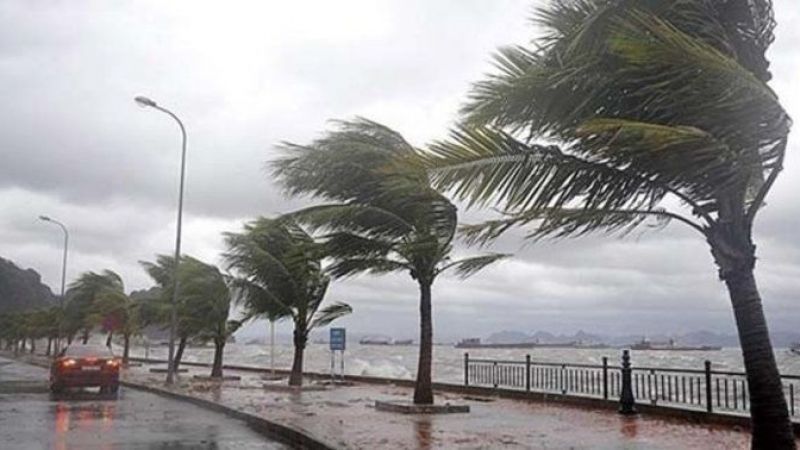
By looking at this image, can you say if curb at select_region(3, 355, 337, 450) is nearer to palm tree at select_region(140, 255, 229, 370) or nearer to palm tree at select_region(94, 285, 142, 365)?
palm tree at select_region(140, 255, 229, 370)

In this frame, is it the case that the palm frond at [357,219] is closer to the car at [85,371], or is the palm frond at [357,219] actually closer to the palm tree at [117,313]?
the car at [85,371]

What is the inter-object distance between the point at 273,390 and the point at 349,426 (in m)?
11.5

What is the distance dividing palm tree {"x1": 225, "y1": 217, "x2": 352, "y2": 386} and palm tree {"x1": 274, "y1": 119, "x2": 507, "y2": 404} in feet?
24.2

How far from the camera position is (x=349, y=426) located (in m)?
15.0

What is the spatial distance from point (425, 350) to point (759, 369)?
10794 mm

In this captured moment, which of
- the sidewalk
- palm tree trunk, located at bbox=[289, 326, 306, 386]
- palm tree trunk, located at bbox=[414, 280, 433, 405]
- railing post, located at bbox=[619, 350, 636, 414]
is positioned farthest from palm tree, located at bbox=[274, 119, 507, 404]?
palm tree trunk, located at bbox=[289, 326, 306, 386]

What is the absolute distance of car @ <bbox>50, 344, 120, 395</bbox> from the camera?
85.9ft

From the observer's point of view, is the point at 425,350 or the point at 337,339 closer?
the point at 425,350

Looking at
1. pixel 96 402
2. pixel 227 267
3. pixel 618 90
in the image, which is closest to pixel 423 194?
pixel 618 90

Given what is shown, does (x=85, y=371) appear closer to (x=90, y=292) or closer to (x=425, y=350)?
(x=425, y=350)

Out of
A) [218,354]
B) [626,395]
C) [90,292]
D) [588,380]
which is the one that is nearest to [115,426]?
[626,395]

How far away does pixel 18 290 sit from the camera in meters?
173

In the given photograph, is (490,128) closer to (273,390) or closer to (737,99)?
(737,99)

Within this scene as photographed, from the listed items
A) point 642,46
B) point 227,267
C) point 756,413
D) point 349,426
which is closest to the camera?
point 642,46
